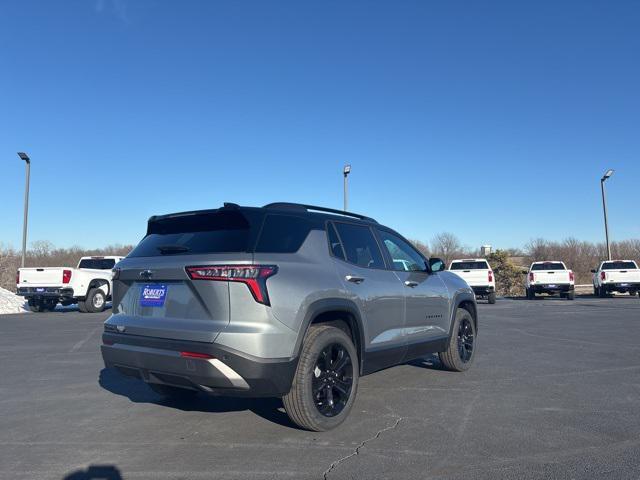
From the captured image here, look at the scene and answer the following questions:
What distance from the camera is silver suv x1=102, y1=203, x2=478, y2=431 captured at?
3.83 m

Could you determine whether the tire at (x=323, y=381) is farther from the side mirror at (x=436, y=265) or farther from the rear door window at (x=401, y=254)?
the side mirror at (x=436, y=265)

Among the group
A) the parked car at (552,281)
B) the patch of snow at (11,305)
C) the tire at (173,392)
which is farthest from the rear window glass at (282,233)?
the parked car at (552,281)

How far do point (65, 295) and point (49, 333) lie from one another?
5410 mm

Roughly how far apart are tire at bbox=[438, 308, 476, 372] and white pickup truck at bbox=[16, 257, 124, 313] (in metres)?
13.6

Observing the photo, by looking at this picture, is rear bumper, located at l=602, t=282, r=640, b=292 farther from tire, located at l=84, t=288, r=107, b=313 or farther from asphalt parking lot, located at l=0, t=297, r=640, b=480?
tire, located at l=84, t=288, r=107, b=313

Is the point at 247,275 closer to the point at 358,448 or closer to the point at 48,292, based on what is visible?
the point at 358,448

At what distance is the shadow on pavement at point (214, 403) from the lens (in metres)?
4.83

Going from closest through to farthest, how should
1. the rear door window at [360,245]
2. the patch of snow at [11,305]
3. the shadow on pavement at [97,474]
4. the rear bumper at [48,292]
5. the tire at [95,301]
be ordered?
the shadow on pavement at [97,474] → the rear door window at [360,245] → the rear bumper at [48,292] → the tire at [95,301] → the patch of snow at [11,305]

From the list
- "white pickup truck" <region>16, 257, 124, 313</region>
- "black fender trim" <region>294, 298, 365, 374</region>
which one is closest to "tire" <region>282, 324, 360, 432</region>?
"black fender trim" <region>294, 298, 365, 374</region>

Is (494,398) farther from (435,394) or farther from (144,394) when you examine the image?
(144,394)

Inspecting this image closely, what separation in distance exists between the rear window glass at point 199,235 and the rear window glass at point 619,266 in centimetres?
2596

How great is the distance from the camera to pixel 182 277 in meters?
4.04

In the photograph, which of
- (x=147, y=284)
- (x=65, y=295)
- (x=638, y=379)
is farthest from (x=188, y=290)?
(x=65, y=295)

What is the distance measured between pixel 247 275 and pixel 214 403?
82.8 inches
